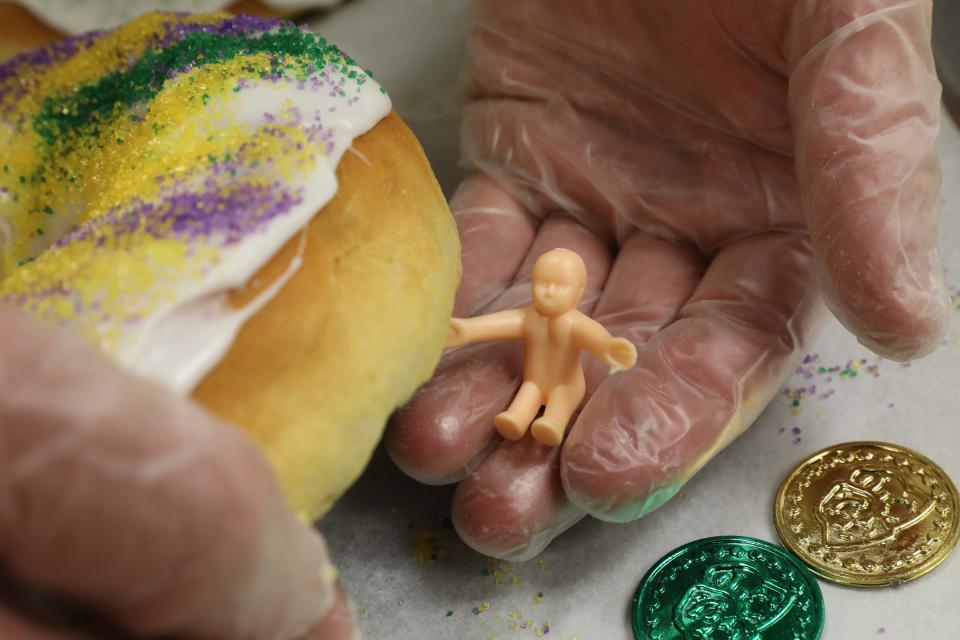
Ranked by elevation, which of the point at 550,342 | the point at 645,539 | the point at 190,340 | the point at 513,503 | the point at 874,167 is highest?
→ the point at 190,340

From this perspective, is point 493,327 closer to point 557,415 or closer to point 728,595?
point 557,415

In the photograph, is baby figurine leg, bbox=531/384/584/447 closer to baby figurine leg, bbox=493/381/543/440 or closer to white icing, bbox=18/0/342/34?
baby figurine leg, bbox=493/381/543/440

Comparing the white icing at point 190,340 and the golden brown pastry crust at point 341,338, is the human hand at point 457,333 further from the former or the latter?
the white icing at point 190,340

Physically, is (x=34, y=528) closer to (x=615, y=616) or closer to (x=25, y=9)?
(x=615, y=616)

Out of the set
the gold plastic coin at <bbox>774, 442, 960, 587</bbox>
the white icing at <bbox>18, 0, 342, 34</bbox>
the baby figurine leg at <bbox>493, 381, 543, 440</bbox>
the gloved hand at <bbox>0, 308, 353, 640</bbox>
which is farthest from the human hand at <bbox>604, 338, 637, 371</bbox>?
the white icing at <bbox>18, 0, 342, 34</bbox>

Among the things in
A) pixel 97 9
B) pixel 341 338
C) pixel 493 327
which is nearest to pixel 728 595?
pixel 493 327
